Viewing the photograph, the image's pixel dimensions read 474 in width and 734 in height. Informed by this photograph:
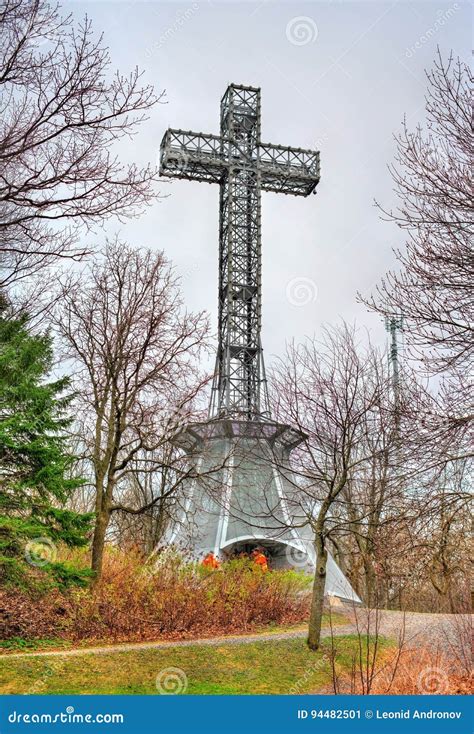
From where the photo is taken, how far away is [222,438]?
60.2 ft

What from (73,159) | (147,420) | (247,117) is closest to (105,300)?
(147,420)

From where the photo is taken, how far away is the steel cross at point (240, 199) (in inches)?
777

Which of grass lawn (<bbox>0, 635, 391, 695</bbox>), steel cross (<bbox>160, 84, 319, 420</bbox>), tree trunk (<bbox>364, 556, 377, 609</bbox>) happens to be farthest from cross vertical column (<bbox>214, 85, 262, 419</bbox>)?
Answer: grass lawn (<bbox>0, 635, 391, 695</bbox>)

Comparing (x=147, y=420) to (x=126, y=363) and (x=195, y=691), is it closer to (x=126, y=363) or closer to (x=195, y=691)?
(x=126, y=363)

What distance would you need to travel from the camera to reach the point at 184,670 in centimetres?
911

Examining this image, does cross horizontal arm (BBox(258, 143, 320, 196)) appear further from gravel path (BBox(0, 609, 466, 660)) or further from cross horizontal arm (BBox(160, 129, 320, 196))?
gravel path (BBox(0, 609, 466, 660))

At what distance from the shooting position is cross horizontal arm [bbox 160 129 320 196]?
21.2 metres

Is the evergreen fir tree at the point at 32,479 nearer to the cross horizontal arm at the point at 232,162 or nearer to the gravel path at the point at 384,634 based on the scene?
the gravel path at the point at 384,634

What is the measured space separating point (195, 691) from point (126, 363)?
669 centimetres

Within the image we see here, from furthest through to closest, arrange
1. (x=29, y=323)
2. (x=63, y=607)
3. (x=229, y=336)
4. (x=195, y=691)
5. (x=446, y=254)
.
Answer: (x=229, y=336), (x=29, y=323), (x=63, y=607), (x=195, y=691), (x=446, y=254)

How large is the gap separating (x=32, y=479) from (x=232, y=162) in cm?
1374

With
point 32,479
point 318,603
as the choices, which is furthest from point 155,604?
point 32,479

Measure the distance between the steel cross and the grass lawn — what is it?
849 cm

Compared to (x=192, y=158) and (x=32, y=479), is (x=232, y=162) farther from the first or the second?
(x=32, y=479)
